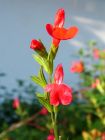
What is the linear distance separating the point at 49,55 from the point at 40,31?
416 centimetres

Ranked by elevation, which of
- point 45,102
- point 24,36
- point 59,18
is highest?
point 24,36

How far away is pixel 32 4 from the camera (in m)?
4.95

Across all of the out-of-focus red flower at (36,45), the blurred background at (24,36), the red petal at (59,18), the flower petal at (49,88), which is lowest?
the flower petal at (49,88)

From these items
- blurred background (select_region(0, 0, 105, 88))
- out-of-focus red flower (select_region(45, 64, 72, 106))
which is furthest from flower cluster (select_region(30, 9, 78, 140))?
blurred background (select_region(0, 0, 105, 88))

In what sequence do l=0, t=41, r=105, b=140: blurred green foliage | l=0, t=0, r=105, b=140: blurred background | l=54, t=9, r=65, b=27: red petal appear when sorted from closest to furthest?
l=54, t=9, r=65, b=27: red petal < l=0, t=41, r=105, b=140: blurred green foliage < l=0, t=0, r=105, b=140: blurred background

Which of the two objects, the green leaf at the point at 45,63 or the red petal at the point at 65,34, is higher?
the red petal at the point at 65,34

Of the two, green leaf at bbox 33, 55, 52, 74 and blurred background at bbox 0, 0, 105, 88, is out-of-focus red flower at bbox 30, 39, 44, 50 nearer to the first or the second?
green leaf at bbox 33, 55, 52, 74

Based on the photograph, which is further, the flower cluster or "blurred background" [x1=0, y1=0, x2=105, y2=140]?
"blurred background" [x1=0, y1=0, x2=105, y2=140]

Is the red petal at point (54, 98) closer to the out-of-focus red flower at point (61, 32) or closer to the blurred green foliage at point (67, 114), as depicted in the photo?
the out-of-focus red flower at point (61, 32)

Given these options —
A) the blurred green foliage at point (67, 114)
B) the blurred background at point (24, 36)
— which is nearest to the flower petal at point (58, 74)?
the blurred green foliage at point (67, 114)

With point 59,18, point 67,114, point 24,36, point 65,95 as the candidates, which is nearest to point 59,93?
point 65,95

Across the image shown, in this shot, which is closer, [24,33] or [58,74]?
[58,74]

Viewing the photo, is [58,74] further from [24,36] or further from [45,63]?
[24,36]

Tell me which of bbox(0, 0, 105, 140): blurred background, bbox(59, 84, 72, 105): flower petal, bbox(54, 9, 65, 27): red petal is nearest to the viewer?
bbox(59, 84, 72, 105): flower petal
